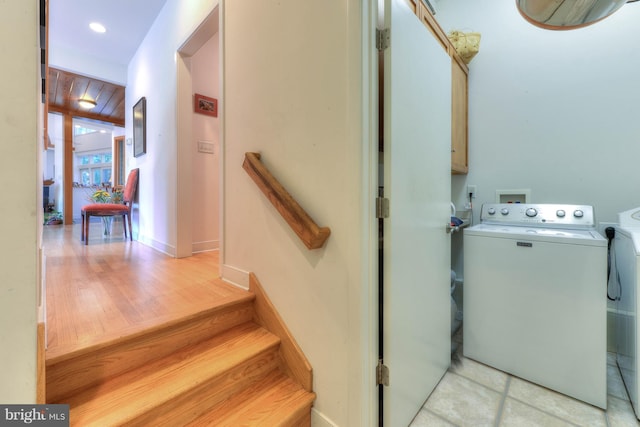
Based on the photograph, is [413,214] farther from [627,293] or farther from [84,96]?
[84,96]

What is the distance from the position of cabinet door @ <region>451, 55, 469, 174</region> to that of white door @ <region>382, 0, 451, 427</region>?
50cm

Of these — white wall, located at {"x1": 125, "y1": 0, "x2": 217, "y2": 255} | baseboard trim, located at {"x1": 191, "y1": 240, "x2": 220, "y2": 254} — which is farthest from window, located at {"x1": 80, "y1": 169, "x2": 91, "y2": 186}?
baseboard trim, located at {"x1": 191, "y1": 240, "x2": 220, "y2": 254}

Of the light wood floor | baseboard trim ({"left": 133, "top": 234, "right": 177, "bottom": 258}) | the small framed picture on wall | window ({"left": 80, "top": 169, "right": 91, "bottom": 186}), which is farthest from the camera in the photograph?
window ({"left": 80, "top": 169, "right": 91, "bottom": 186})

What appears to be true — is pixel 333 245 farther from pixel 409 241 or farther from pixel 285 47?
pixel 285 47

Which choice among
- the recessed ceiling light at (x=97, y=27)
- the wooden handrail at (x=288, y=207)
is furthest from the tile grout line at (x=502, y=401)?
the recessed ceiling light at (x=97, y=27)

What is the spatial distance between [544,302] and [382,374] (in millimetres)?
1143

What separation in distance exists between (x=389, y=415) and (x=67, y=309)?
1764 mm

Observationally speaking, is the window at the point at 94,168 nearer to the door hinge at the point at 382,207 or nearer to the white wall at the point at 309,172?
the white wall at the point at 309,172

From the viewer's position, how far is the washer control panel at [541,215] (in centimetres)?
184

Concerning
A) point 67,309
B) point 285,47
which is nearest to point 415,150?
point 285,47

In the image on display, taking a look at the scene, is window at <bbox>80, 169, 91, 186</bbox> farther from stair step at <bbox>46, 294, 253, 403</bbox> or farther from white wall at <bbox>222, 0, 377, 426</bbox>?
stair step at <bbox>46, 294, 253, 403</bbox>

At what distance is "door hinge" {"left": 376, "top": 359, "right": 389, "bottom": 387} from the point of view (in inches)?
46.2

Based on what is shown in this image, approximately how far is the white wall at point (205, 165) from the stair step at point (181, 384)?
6.03ft

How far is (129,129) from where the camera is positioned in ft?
14.3
